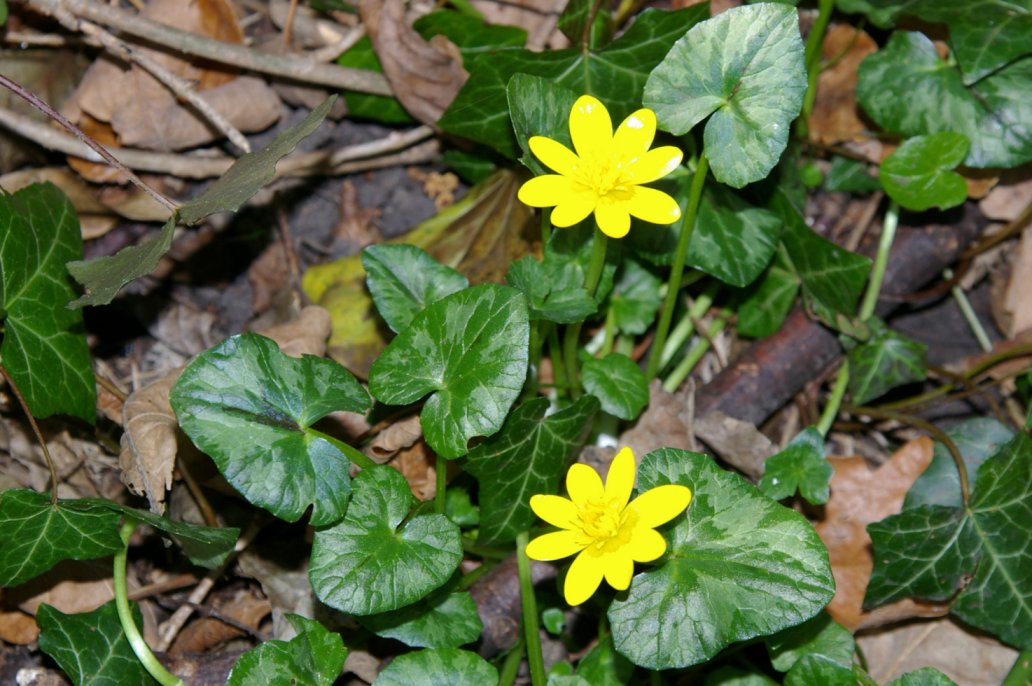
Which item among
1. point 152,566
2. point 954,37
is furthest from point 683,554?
point 954,37

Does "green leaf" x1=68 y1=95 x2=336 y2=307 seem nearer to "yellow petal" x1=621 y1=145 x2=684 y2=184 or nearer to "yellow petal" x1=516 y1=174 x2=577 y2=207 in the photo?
"yellow petal" x1=516 y1=174 x2=577 y2=207

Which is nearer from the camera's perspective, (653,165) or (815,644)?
(653,165)

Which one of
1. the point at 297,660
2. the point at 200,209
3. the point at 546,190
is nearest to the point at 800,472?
the point at 546,190

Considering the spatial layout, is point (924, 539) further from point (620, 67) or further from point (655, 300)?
point (620, 67)

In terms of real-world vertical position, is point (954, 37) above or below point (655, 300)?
above

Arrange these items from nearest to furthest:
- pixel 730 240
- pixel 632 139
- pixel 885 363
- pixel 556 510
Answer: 1. pixel 556 510
2. pixel 632 139
3. pixel 730 240
4. pixel 885 363

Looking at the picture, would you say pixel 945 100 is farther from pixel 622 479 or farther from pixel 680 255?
pixel 622 479

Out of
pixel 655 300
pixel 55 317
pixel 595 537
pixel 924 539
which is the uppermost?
pixel 55 317
